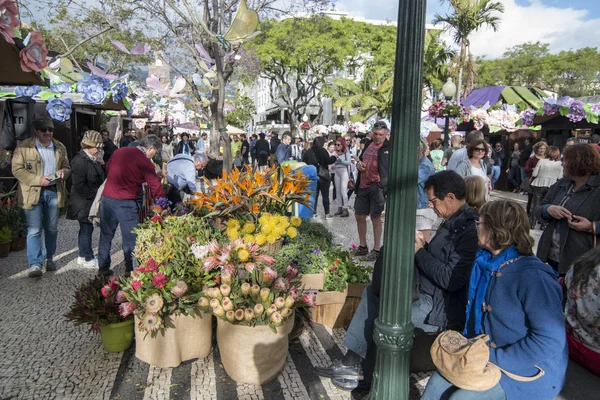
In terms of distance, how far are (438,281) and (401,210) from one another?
3.08 feet

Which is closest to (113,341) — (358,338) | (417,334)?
(358,338)

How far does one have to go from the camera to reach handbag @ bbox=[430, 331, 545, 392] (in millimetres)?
1916

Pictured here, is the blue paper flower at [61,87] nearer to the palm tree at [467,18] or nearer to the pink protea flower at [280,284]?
the pink protea flower at [280,284]

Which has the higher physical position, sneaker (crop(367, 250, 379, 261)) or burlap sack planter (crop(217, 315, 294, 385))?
burlap sack planter (crop(217, 315, 294, 385))

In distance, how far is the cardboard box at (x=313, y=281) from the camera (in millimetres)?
3661

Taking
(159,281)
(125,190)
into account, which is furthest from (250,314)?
(125,190)

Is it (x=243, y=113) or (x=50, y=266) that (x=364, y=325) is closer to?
(x=50, y=266)

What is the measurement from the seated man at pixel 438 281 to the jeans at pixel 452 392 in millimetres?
567

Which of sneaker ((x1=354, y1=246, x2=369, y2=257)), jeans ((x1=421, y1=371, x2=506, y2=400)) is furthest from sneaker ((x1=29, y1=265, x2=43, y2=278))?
jeans ((x1=421, y1=371, x2=506, y2=400))

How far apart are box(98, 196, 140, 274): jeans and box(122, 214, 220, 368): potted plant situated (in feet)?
4.69

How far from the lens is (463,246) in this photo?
8.80ft

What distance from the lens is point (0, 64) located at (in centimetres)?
431

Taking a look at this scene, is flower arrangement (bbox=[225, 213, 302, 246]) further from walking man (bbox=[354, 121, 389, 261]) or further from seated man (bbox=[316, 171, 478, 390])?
walking man (bbox=[354, 121, 389, 261])

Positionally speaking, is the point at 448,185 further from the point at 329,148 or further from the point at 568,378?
the point at 329,148
